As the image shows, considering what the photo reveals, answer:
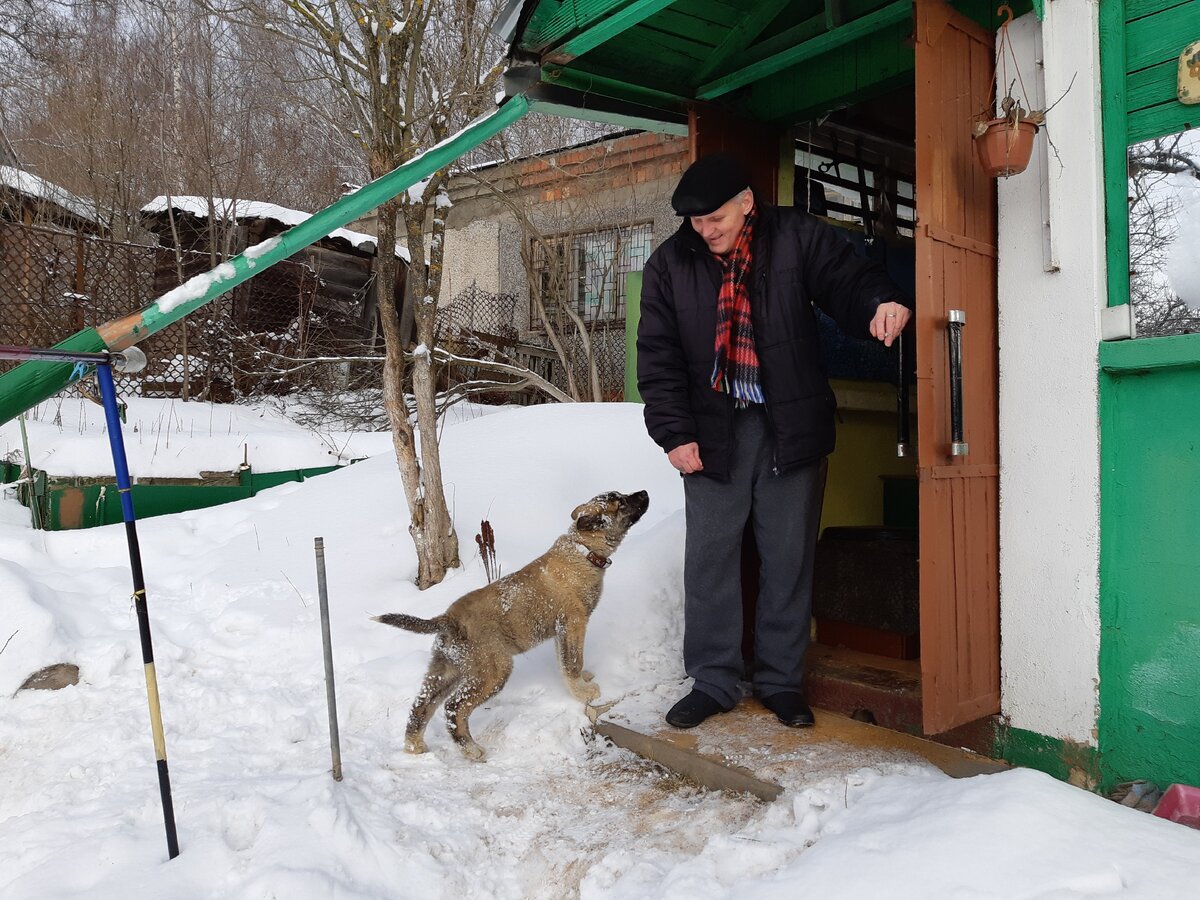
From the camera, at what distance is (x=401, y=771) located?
10.0 ft

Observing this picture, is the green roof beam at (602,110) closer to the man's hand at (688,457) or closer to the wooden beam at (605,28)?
the wooden beam at (605,28)

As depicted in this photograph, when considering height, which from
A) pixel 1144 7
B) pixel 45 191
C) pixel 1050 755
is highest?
pixel 45 191

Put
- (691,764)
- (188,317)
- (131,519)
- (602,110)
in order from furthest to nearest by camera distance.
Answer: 1. (188,317)
2. (602,110)
3. (691,764)
4. (131,519)

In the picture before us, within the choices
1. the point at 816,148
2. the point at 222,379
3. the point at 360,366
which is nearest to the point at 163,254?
the point at 222,379

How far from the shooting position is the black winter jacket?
311 cm

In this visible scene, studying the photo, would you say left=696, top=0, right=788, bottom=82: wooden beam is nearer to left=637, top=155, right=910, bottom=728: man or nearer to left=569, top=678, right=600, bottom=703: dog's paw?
left=637, top=155, right=910, bottom=728: man

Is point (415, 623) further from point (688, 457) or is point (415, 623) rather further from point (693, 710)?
point (688, 457)

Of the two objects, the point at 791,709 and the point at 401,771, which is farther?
the point at 791,709

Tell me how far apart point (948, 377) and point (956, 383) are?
2.9 inches

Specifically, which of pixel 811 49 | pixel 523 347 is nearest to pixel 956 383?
pixel 811 49

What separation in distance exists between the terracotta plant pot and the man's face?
0.84 meters

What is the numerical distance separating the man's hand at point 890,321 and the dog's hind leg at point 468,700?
1.89m

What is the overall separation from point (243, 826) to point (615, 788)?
3.98 ft

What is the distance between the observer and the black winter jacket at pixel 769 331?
3111 millimetres
